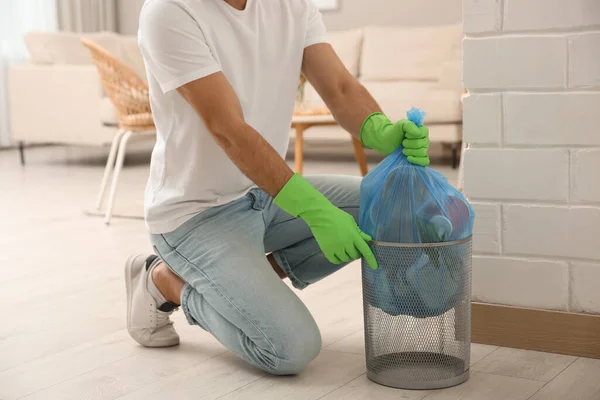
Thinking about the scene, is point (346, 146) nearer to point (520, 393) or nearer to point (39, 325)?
point (39, 325)

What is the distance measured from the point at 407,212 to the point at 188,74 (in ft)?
1.56

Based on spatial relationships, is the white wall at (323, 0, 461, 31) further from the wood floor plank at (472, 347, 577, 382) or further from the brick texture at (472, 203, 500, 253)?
the wood floor plank at (472, 347, 577, 382)

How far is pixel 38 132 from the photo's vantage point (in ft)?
19.5

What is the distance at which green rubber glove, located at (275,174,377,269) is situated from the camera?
157cm

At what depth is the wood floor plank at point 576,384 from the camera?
1524 millimetres

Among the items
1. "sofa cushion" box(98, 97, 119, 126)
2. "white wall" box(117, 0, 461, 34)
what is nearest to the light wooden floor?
"sofa cushion" box(98, 97, 119, 126)

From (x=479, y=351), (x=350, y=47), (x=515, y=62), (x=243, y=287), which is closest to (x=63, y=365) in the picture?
(x=243, y=287)

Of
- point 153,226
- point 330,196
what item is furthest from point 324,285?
point 153,226

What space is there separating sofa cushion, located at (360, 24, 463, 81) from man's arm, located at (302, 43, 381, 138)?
3773mm

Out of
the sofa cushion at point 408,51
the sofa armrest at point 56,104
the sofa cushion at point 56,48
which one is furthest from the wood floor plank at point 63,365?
the sofa cushion at point 56,48

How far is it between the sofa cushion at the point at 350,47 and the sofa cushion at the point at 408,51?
0.06 m

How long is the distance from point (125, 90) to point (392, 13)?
3.23m

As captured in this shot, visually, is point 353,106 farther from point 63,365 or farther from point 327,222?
point 63,365

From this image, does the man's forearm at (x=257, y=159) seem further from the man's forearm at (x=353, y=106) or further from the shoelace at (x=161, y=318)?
the shoelace at (x=161, y=318)
